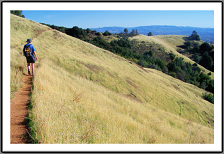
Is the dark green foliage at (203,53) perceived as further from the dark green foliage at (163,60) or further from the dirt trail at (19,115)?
the dirt trail at (19,115)

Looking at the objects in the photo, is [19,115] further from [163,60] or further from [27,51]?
[163,60]

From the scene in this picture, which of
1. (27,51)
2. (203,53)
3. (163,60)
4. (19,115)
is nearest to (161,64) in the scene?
(163,60)

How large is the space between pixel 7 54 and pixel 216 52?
7.89 m

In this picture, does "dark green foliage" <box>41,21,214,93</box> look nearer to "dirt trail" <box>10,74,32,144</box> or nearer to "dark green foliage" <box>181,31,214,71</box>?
"dark green foliage" <box>181,31,214,71</box>

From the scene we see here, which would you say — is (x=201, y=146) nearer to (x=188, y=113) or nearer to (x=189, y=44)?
(x=188, y=113)

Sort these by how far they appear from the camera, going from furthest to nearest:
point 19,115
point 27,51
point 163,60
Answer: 1. point 163,60
2. point 27,51
3. point 19,115

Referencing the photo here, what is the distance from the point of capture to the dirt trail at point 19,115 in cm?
324

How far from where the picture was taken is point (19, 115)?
4098mm

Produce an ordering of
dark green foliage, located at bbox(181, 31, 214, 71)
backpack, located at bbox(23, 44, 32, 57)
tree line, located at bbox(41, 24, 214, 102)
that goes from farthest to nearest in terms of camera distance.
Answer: dark green foliage, located at bbox(181, 31, 214, 71), tree line, located at bbox(41, 24, 214, 102), backpack, located at bbox(23, 44, 32, 57)

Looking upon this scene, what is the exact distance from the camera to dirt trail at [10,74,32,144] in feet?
10.6

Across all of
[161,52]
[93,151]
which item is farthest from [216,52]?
[161,52]

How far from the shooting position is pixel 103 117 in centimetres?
511

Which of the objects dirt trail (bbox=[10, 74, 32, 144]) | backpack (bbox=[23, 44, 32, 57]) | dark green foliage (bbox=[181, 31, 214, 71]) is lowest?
dirt trail (bbox=[10, 74, 32, 144])

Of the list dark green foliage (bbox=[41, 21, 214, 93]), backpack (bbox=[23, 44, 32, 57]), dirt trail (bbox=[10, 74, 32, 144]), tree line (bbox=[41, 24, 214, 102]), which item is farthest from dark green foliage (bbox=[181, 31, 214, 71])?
dirt trail (bbox=[10, 74, 32, 144])
